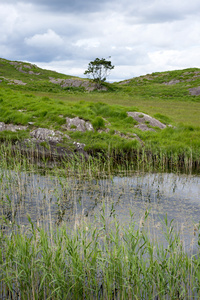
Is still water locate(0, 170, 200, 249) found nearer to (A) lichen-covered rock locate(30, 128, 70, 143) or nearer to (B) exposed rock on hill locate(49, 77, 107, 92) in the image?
(A) lichen-covered rock locate(30, 128, 70, 143)

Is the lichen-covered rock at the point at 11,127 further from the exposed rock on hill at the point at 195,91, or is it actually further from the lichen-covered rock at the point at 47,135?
the exposed rock on hill at the point at 195,91

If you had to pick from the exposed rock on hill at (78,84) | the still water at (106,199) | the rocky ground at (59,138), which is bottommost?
the still water at (106,199)

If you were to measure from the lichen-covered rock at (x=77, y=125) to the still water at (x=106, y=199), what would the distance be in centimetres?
734

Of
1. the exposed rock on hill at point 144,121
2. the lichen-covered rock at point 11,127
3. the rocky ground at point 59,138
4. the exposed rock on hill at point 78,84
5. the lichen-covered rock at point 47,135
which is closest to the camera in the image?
the rocky ground at point 59,138

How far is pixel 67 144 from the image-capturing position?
2044cm

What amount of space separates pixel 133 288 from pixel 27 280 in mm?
2256

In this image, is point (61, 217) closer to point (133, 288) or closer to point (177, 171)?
point (133, 288)

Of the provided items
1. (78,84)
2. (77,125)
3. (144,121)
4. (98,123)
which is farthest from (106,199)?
(78,84)

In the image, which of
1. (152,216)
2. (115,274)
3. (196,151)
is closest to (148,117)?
(196,151)

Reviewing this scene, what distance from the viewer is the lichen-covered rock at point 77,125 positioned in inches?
877

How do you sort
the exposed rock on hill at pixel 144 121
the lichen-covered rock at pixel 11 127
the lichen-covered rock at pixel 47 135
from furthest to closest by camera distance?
the exposed rock on hill at pixel 144 121 < the lichen-covered rock at pixel 11 127 < the lichen-covered rock at pixel 47 135

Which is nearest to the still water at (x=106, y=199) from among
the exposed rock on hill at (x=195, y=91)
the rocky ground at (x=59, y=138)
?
the rocky ground at (x=59, y=138)

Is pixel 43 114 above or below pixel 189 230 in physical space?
above

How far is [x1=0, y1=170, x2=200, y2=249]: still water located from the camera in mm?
10509
